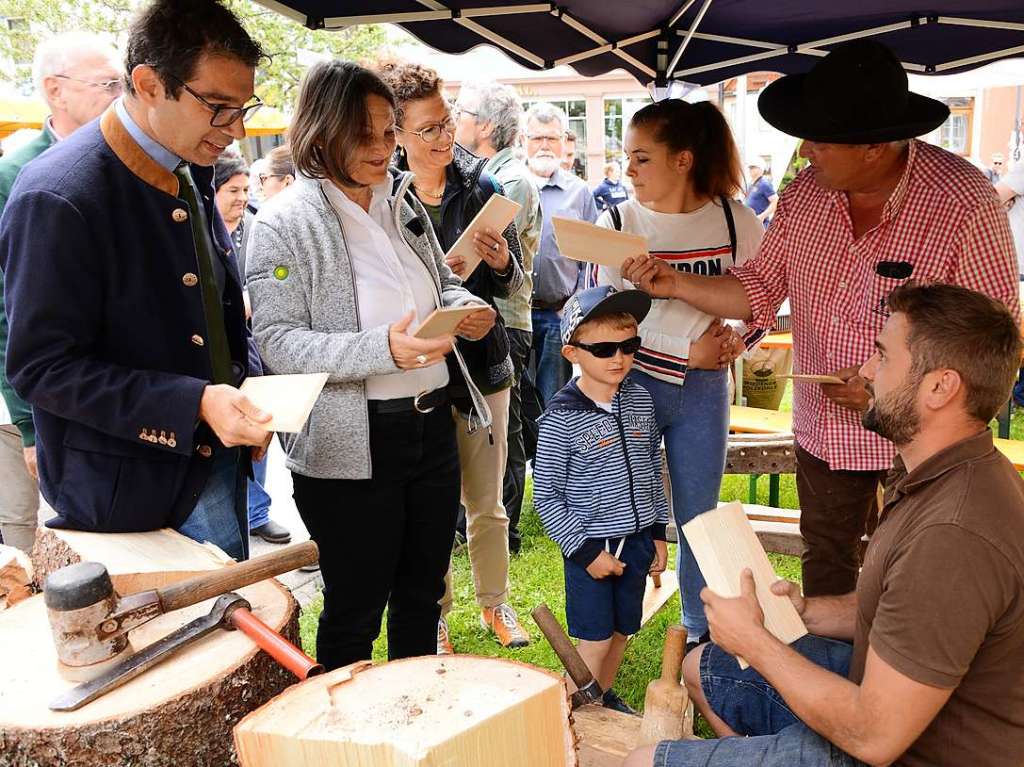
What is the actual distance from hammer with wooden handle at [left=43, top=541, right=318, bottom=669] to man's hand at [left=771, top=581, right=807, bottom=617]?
45.1 inches

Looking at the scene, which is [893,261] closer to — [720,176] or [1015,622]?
[720,176]

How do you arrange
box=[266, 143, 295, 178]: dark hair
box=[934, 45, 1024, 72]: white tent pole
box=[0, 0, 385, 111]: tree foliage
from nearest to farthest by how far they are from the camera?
box=[934, 45, 1024, 72]: white tent pole
box=[266, 143, 295, 178]: dark hair
box=[0, 0, 385, 111]: tree foliage

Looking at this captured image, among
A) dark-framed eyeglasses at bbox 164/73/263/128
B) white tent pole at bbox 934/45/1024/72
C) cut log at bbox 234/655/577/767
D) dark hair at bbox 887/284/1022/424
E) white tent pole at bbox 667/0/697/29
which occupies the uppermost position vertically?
white tent pole at bbox 667/0/697/29

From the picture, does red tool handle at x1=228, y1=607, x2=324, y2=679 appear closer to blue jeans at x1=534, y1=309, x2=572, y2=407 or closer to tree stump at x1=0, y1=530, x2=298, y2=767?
tree stump at x1=0, y1=530, x2=298, y2=767

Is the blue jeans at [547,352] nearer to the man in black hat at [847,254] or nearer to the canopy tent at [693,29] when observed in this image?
the canopy tent at [693,29]

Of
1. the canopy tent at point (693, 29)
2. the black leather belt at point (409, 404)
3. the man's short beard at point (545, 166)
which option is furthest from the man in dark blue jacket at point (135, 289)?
the man's short beard at point (545, 166)

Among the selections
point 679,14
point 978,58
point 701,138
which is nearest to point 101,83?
point 701,138

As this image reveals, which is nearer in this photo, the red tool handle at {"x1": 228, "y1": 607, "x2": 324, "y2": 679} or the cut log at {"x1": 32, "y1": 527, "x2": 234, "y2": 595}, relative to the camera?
the red tool handle at {"x1": 228, "y1": 607, "x2": 324, "y2": 679}

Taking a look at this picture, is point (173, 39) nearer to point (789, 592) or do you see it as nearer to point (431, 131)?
point (431, 131)

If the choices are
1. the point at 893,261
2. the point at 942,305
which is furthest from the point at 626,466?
the point at 942,305

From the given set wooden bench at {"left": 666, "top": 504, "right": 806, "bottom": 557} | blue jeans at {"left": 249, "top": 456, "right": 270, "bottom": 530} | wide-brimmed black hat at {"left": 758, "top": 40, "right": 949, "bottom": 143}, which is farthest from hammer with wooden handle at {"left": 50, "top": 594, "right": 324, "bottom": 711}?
blue jeans at {"left": 249, "top": 456, "right": 270, "bottom": 530}

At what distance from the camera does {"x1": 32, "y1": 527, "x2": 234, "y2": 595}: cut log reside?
174 cm

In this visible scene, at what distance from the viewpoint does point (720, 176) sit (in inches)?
115

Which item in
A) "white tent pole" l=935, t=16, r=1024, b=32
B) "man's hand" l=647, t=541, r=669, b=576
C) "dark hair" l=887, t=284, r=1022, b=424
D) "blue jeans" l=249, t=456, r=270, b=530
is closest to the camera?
"dark hair" l=887, t=284, r=1022, b=424
